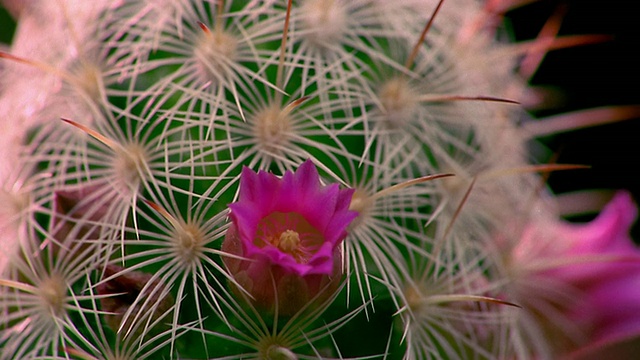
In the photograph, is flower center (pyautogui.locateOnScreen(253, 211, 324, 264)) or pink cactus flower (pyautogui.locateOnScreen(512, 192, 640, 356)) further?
pink cactus flower (pyautogui.locateOnScreen(512, 192, 640, 356))

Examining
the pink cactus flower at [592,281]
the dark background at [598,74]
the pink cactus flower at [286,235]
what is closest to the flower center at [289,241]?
the pink cactus flower at [286,235]

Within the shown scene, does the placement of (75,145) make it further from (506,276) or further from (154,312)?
(506,276)

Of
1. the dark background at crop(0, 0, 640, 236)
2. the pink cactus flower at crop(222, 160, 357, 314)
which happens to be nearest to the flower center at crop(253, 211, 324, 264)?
the pink cactus flower at crop(222, 160, 357, 314)

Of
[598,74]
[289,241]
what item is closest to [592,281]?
[289,241]

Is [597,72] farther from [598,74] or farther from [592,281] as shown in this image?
[592,281]

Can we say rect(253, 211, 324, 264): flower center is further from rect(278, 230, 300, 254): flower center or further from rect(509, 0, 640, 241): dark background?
rect(509, 0, 640, 241): dark background

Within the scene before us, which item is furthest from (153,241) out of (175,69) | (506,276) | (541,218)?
(541,218)

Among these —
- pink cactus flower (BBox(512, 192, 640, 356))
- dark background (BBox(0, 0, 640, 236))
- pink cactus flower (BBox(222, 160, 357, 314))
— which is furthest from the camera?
dark background (BBox(0, 0, 640, 236))

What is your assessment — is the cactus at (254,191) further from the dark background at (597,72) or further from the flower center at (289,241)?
the dark background at (597,72)
